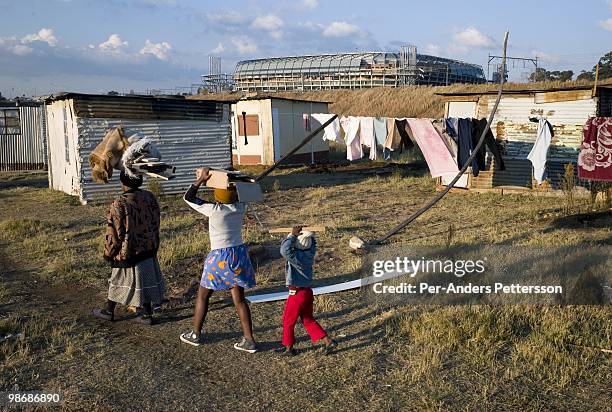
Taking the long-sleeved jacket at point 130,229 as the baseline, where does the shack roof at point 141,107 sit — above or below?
above

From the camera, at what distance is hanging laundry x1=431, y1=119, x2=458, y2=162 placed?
32.6 ft

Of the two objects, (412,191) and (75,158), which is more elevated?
(75,158)

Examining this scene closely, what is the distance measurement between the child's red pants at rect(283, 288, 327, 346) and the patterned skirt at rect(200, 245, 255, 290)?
384mm

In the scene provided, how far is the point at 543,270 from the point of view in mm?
7137

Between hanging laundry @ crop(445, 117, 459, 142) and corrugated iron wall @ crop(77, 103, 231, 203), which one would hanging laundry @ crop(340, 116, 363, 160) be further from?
hanging laundry @ crop(445, 117, 459, 142)

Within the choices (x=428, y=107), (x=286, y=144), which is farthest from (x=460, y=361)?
(x=428, y=107)

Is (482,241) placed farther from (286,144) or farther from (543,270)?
(286,144)

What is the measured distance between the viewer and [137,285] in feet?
17.7

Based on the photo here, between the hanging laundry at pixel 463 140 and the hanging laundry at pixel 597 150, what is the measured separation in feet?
8.70

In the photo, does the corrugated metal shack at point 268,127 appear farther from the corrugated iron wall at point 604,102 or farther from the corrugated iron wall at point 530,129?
the corrugated iron wall at point 604,102

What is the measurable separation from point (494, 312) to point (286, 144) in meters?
17.2

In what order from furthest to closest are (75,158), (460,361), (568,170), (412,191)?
(412,191)
(75,158)
(568,170)
(460,361)

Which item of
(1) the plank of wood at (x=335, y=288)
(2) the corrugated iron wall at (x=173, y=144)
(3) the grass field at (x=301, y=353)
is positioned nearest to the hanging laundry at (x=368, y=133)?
(2) the corrugated iron wall at (x=173, y=144)

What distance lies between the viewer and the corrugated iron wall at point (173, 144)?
13.8 metres
